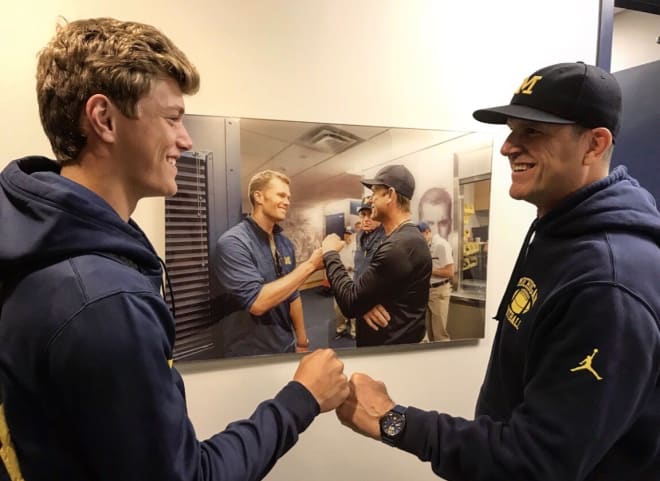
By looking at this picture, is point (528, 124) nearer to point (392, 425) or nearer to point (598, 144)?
point (598, 144)

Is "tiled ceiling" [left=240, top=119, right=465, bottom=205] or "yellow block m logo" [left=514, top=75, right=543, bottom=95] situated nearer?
"yellow block m logo" [left=514, top=75, right=543, bottom=95]

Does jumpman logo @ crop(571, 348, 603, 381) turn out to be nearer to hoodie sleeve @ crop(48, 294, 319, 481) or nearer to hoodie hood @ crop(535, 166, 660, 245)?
hoodie hood @ crop(535, 166, 660, 245)

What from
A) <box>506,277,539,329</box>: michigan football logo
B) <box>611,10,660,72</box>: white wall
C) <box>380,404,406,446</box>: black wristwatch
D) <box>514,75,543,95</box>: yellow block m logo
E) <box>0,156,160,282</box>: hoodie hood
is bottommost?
<box>380,404,406,446</box>: black wristwatch

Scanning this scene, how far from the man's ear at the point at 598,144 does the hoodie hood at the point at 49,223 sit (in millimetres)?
976

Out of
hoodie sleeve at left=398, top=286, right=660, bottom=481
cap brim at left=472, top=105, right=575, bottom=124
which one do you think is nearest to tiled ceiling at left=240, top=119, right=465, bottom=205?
cap brim at left=472, top=105, right=575, bottom=124

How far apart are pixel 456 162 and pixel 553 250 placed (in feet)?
2.36

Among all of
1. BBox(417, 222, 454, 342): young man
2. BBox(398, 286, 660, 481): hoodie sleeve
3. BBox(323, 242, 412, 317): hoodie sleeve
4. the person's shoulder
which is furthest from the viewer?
BBox(417, 222, 454, 342): young man

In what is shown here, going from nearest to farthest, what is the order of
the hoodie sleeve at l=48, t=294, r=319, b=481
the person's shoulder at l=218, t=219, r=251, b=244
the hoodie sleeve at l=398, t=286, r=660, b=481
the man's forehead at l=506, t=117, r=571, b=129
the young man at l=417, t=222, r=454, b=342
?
the hoodie sleeve at l=48, t=294, r=319, b=481 → the hoodie sleeve at l=398, t=286, r=660, b=481 → the man's forehead at l=506, t=117, r=571, b=129 → the person's shoulder at l=218, t=219, r=251, b=244 → the young man at l=417, t=222, r=454, b=342

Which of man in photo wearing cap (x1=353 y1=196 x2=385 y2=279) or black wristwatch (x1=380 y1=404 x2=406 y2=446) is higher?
man in photo wearing cap (x1=353 y1=196 x2=385 y2=279)

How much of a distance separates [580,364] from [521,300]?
0.78ft

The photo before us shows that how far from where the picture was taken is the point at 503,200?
1.76m

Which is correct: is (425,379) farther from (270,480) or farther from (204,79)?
(204,79)

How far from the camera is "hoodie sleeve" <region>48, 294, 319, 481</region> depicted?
0.58 metres

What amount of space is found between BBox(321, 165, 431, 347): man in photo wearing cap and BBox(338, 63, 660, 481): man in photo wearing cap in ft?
1.37
